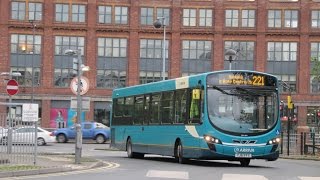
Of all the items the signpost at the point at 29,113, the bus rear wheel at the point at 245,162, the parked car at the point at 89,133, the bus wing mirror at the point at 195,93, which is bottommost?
the parked car at the point at 89,133

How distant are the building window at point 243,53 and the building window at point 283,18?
329cm

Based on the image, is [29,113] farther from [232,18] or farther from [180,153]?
[232,18]

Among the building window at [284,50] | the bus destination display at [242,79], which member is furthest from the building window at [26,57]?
the bus destination display at [242,79]

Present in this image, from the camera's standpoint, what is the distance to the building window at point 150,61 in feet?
232

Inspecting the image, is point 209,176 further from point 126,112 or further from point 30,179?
point 126,112

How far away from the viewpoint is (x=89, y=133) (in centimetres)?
5112

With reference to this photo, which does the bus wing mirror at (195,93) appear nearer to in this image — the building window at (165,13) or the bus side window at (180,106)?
the bus side window at (180,106)

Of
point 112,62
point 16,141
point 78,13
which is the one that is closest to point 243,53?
point 112,62

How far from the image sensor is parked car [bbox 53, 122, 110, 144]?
167 feet

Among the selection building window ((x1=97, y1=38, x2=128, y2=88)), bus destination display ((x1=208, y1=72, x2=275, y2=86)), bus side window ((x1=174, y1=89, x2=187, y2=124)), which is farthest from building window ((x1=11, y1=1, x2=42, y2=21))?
bus destination display ((x1=208, y1=72, x2=275, y2=86))

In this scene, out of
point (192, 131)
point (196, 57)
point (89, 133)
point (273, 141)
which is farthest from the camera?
point (196, 57)

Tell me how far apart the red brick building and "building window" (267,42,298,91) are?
112 mm

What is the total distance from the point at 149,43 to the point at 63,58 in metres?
9.72

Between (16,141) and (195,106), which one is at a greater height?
(195,106)
